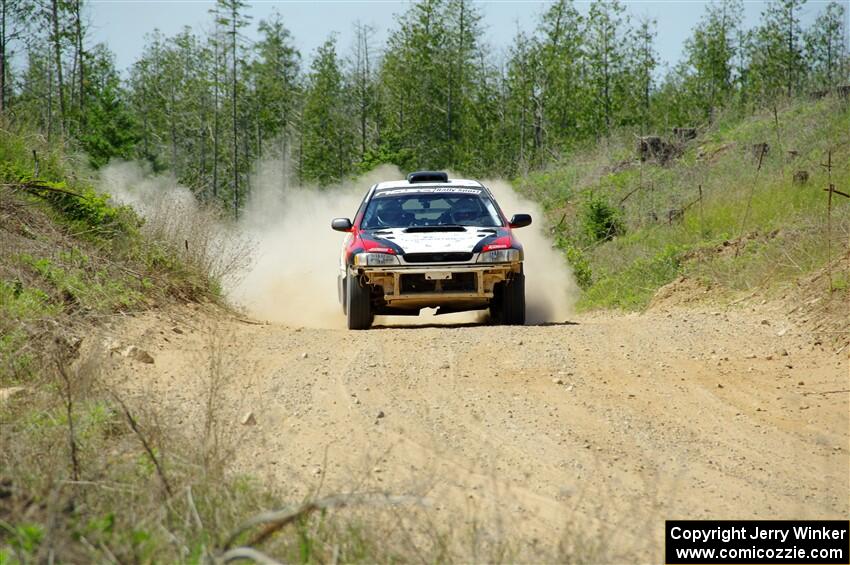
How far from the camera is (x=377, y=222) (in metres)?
12.7

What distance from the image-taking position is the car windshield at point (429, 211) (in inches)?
500

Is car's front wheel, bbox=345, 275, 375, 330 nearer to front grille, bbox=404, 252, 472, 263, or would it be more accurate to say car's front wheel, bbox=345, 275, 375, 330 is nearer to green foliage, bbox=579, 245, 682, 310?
front grille, bbox=404, 252, 472, 263

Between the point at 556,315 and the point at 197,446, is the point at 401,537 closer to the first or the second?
the point at 197,446

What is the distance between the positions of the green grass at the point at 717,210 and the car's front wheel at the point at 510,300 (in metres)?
3.08

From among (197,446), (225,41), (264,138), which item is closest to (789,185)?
(197,446)

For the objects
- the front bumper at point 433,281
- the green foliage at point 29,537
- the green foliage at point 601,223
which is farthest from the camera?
the green foliage at point 601,223

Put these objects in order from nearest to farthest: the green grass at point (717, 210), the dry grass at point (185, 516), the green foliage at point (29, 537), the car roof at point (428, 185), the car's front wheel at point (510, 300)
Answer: the green foliage at point (29, 537), the dry grass at point (185, 516), the car's front wheel at point (510, 300), the car roof at point (428, 185), the green grass at point (717, 210)

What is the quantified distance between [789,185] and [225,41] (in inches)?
1700

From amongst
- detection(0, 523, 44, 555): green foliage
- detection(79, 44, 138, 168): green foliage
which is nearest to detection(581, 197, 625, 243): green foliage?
detection(0, 523, 44, 555): green foliage

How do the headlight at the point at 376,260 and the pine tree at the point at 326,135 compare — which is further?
the pine tree at the point at 326,135

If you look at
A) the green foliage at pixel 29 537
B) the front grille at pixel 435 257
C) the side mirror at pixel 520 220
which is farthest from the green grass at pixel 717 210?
the green foliage at pixel 29 537

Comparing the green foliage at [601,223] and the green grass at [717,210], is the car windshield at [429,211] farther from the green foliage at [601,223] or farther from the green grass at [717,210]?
the green foliage at [601,223]

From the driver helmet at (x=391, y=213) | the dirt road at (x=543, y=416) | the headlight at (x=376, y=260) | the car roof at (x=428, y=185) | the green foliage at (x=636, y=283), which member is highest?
the car roof at (x=428, y=185)

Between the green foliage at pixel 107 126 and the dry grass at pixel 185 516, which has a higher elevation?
the green foliage at pixel 107 126
